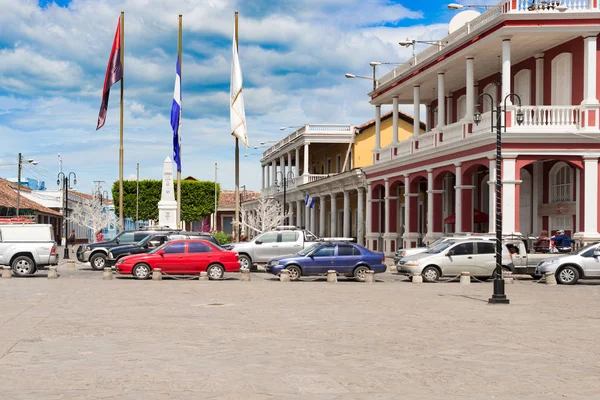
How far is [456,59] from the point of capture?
1438 inches

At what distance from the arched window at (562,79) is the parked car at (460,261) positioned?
834 centimetres

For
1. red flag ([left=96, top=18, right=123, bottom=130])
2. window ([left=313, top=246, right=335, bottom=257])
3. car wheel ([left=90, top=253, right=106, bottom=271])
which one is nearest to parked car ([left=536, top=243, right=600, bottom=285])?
window ([left=313, top=246, right=335, bottom=257])

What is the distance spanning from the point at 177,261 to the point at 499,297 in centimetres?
1309

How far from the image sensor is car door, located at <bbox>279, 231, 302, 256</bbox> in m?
32.3

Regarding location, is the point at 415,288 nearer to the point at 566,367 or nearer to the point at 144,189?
the point at 566,367

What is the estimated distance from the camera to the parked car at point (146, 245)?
108 feet

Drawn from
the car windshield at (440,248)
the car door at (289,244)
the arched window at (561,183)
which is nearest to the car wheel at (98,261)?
the car door at (289,244)

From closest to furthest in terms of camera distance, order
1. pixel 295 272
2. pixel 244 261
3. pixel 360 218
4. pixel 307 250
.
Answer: pixel 295 272 → pixel 307 250 → pixel 244 261 → pixel 360 218

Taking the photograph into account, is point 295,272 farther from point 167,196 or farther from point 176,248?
point 167,196

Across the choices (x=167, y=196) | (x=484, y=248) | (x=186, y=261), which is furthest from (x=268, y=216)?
(x=484, y=248)

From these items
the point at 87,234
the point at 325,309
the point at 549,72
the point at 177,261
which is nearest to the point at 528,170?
the point at 549,72

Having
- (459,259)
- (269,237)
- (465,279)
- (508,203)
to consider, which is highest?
(508,203)

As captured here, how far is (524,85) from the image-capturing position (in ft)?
119

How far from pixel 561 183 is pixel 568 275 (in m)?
8.35
